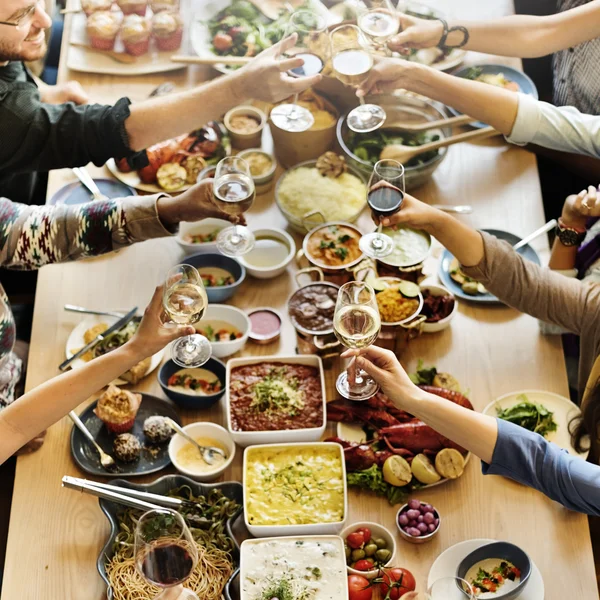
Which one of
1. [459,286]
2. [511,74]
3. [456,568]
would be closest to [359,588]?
[456,568]

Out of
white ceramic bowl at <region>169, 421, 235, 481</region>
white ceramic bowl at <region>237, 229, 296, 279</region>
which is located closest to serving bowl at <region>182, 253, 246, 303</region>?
white ceramic bowl at <region>237, 229, 296, 279</region>

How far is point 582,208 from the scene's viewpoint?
2439mm

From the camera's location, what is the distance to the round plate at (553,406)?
7.30 feet

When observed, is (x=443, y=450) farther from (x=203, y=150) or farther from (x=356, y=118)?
(x=203, y=150)

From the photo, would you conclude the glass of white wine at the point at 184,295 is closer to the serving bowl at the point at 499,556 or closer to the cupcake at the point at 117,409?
the cupcake at the point at 117,409

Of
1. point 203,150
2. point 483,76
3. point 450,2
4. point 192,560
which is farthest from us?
point 450,2

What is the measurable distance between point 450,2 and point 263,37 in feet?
3.03

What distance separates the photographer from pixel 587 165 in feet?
10.2

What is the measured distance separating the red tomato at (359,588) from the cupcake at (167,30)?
7.58 ft

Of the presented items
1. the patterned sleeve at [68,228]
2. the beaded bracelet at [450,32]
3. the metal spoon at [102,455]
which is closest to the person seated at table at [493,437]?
the metal spoon at [102,455]

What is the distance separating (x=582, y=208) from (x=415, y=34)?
857 mm

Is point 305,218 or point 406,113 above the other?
point 406,113

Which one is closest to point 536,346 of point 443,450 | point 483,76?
point 443,450

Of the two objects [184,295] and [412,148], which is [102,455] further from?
[412,148]
